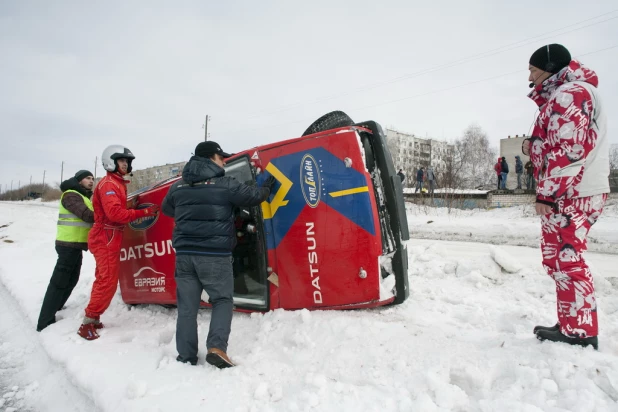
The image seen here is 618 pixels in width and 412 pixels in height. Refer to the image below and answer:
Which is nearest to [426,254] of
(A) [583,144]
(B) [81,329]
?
(A) [583,144]

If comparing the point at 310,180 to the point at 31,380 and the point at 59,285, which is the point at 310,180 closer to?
the point at 31,380

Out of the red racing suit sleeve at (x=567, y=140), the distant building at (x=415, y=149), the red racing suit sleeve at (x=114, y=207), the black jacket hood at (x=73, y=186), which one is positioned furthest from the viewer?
the distant building at (x=415, y=149)

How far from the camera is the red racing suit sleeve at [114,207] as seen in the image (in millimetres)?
3168

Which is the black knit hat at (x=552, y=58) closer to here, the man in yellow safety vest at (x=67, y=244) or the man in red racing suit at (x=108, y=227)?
the man in red racing suit at (x=108, y=227)

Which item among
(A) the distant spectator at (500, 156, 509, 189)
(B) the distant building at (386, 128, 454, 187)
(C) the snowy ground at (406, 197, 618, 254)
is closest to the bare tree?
(B) the distant building at (386, 128, 454, 187)

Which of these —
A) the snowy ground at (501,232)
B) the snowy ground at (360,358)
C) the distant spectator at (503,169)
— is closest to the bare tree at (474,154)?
the distant spectator at (503,169)

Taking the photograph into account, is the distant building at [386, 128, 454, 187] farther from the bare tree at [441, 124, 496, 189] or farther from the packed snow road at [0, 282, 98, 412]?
the packed snow road at [0, 282, 98, 412]

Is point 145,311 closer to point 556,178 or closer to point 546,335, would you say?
point 546,335

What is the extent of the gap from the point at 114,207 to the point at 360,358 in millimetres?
2423

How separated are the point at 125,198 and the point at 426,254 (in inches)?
134

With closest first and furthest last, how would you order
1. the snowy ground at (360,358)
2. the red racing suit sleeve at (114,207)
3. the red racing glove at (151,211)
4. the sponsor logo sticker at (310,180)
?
the snowy ground at (360,358)
the sponsor logo sticker at (310,180)
the red racing suit sleeve at (114,207)
the red racing glove at (151,211)

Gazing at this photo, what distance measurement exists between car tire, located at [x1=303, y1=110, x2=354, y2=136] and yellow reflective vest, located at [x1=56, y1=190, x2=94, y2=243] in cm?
242

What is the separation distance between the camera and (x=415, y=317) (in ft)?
9.16

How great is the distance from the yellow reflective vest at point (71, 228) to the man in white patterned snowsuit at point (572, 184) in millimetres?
3929
